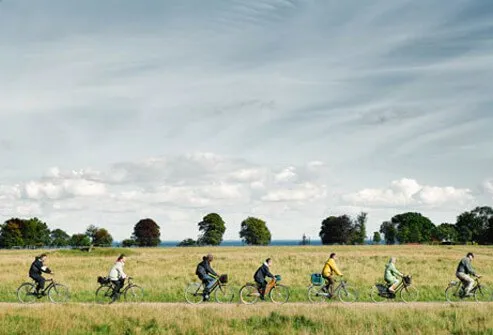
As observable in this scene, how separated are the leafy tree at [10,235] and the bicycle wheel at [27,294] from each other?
127 meters

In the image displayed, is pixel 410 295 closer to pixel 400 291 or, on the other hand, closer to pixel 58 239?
pixel 400 291

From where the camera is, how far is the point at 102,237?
15738 centimetres

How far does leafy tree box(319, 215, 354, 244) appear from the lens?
518 ft

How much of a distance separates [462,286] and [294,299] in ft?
23.2

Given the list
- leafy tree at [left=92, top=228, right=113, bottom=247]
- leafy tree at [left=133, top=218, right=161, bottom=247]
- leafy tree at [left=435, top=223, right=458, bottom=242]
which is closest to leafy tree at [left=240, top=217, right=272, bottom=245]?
leafy tree at [left=133, top=218, right=161, bottom=247]

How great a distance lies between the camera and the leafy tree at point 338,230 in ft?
518

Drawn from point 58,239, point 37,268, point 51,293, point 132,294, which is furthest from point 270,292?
point 58,239

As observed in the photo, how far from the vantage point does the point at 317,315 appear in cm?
2047

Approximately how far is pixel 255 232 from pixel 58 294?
467 ft

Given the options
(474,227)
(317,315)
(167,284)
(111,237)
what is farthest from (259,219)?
(317,315)

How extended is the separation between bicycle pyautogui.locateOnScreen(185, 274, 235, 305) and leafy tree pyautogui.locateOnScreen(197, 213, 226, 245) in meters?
134

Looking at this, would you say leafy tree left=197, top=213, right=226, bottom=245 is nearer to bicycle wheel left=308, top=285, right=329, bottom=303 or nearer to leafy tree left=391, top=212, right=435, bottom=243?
leafy tree left=391, top=212, right=435, bottom=243

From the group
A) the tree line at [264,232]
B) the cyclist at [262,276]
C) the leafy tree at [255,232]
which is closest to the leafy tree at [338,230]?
the tree line at [264,232]

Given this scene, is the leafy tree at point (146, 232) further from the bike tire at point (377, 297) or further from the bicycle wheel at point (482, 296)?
the bicycle wheel at point (482, 296)
